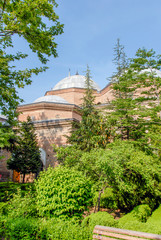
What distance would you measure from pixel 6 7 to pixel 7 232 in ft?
24.4

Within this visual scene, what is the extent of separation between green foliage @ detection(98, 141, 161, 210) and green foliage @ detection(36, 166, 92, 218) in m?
1.04

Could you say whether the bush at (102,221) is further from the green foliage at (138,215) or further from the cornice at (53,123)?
the cornice at (53,123)

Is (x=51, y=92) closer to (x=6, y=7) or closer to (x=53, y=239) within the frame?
(x=6, y=7)

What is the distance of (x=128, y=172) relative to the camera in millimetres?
6320

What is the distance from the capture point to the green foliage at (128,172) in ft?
16.8

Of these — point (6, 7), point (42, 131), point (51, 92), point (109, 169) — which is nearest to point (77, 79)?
point (51, 92)

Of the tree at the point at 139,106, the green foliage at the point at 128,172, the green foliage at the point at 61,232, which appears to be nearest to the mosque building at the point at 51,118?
the tree at the point at 139,106

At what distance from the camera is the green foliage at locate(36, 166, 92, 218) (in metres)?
4.09

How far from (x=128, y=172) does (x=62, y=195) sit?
3.13 meters

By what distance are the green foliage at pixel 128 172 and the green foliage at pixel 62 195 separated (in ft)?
3.40

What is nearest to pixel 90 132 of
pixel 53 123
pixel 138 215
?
pixel 138 215

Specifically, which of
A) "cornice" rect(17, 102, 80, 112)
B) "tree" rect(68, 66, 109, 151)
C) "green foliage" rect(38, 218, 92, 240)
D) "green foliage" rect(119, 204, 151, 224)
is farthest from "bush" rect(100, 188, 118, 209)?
"cornice" rect(17, 102, 80, 112)

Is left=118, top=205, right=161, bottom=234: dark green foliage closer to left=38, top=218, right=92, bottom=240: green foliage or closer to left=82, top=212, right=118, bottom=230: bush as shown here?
left=82, top=212, right=118, bottom=230: bush

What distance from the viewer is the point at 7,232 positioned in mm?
4090
